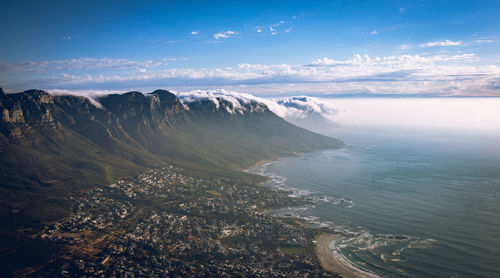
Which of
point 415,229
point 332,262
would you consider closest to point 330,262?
point 332,262

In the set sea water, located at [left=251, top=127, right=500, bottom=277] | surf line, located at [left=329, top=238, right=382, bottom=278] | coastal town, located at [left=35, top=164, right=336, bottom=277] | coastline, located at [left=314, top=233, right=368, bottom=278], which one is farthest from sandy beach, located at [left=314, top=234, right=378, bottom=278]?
sea water, located at [left=251, top=127, right=500, bottom=277]

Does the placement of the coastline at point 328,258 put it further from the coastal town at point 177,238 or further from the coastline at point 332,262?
the coastal town at point 177,238

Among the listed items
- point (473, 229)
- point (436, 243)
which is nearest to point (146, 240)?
point (436, 243)

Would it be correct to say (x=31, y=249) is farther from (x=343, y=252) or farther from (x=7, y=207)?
(x=343, y=252)

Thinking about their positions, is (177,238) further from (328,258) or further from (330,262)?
(330,262)

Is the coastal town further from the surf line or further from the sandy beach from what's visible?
the surf line

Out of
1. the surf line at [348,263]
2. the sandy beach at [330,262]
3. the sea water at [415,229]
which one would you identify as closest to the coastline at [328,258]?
the sandy beach at [330,262]
